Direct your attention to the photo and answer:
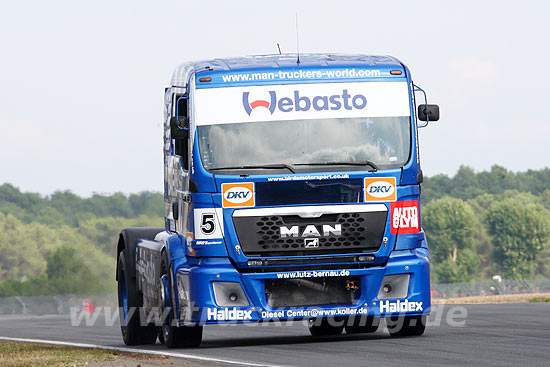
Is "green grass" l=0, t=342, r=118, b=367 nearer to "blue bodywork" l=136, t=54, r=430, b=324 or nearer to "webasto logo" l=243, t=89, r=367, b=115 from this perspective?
"blue bodywork" l=136, t=54, r=430, b=324

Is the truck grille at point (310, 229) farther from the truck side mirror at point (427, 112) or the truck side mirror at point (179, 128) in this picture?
the truck side mirror at point (427, 112)

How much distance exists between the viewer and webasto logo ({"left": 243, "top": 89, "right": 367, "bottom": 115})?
534 inches

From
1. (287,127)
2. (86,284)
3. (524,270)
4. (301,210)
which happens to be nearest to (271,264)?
(301,210)

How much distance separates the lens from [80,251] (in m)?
116

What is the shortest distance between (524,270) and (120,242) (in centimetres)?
14606

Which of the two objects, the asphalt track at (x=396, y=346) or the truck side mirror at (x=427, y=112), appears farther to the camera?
the truck side mirror at (x=427, y=112)

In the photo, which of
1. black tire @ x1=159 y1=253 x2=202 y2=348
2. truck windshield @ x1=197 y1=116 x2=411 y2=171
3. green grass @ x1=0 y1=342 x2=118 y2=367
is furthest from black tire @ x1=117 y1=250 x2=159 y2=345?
truck windshield @ x1=197 y1=116 x2=411 y2=171

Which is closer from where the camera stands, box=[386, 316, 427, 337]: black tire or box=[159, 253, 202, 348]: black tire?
box=[159, 253, 202, 348]: black tire

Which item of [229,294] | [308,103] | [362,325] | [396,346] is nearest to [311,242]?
[229,294]

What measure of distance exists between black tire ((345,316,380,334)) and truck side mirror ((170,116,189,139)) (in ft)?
12.5

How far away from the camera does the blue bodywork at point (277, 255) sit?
43.7 ft

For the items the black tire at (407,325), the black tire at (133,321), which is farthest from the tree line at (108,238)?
the black tire at (407,325)

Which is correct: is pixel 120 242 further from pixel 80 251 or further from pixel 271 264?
pixel 80 251

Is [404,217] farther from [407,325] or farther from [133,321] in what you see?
[133,321]
